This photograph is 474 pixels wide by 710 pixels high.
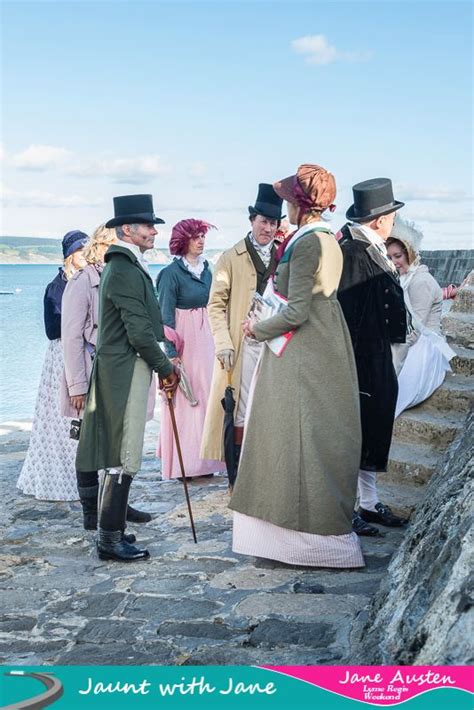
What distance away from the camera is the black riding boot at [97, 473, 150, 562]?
16.0 ft

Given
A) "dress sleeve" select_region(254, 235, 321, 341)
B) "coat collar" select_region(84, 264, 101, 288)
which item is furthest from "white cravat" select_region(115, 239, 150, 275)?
"coat collar" select_region(84, 264, 101, 288)

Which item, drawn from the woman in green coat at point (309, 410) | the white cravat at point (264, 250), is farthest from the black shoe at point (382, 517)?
the white cravat at point (264, 250)

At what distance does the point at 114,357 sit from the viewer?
4.82m

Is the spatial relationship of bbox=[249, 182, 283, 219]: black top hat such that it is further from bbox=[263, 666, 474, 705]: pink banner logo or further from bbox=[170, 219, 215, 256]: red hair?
bbox=[263, 666, 474, 705]: pink banner logo

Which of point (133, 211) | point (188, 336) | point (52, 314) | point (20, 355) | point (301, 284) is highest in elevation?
point (133, 211)

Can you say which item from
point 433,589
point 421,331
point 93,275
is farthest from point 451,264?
point 433,589

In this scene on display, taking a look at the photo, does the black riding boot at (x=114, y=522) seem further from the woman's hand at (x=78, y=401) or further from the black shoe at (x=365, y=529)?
the black shoe at (x=365, y=529)

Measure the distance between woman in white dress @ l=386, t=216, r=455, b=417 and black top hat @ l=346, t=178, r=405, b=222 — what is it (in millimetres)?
932

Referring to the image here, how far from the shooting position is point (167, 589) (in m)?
4.42

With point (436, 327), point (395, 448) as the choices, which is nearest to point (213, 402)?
point (395, 448)

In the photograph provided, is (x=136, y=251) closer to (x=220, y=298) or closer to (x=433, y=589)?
(x=220, y=298)

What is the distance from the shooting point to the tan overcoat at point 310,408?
14.8ft

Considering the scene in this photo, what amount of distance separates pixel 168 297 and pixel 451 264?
17.9 metres

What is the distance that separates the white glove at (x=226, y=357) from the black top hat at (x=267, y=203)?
0.92 metres
